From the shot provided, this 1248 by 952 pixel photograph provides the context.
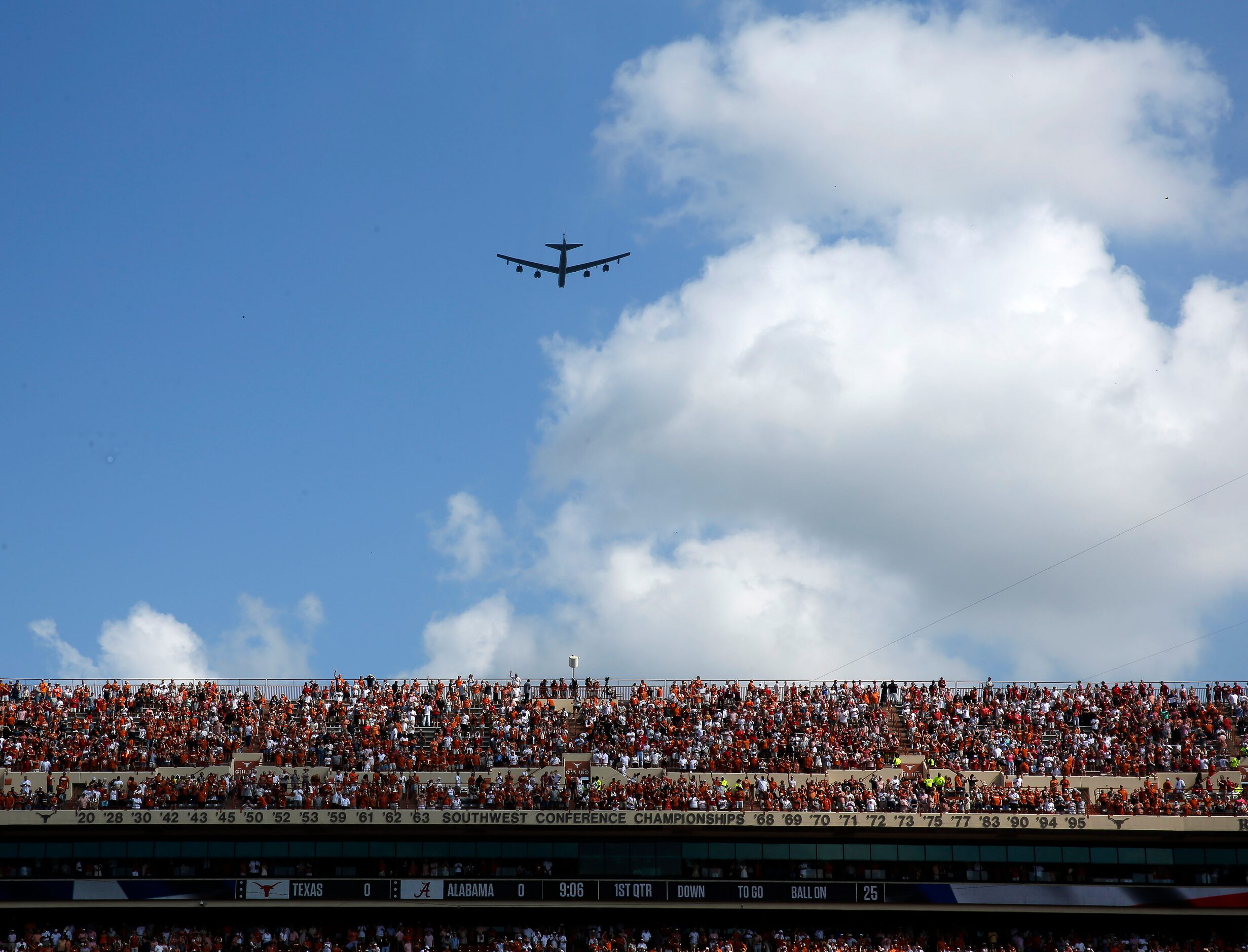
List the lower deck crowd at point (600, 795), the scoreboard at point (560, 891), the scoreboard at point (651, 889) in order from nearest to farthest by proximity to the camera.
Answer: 1. the scoreboard at point (651, 889)
2. the scoreboard at point (560, 891)
3. the lower deck crowd at point (600, 795)

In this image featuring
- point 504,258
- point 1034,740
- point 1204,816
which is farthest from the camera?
point 504,258

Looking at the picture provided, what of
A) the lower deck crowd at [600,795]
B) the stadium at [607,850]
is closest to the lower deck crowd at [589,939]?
the stadium at [607,850]

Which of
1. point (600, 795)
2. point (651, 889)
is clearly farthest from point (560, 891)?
point (600, 795)

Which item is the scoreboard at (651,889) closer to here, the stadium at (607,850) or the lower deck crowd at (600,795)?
the stadium at (607,850)

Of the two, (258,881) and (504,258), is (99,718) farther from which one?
(504,258)

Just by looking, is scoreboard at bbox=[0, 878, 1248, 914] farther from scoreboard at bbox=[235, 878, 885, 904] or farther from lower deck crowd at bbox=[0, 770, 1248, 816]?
lower deck crowd at bbox=[0, 770, 1248, 816]

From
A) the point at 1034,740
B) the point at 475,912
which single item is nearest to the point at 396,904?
the point at 475,912

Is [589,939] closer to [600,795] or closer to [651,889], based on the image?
[651,889]
